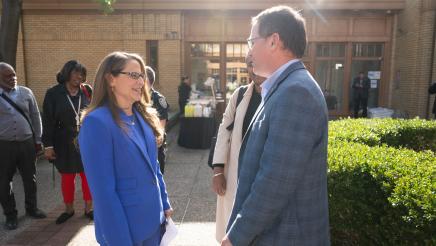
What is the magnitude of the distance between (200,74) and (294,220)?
14.3m

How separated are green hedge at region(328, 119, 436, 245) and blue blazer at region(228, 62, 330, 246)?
41.0 inches

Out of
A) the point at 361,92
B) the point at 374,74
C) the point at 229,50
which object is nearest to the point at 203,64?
the point at 229,50

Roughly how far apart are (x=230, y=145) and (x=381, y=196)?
4.11 feet

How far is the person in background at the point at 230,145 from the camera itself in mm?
2807

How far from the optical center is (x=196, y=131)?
8.85 m

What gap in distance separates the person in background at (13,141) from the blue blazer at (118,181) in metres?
2.86

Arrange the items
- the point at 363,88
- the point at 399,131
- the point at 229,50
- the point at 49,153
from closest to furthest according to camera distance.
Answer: the point at 49,153
the point at 399,131
the point at 363,88
the point at 229,50

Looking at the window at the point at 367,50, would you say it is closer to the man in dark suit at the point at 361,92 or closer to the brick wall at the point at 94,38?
the man in dark suit at the point at 361,92

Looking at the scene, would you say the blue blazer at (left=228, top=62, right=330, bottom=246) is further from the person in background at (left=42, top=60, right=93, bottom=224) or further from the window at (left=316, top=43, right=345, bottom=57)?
the window at (left=316, top=43, right=345, bottom=57)

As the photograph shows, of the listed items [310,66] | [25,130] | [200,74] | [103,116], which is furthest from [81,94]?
[310,66]

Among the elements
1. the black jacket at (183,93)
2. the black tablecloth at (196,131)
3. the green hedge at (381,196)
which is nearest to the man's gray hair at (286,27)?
the green hedge at (381,196)

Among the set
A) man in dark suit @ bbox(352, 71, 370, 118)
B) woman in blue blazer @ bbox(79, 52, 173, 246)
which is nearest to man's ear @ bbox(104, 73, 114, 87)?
woman in blue blazer @ bbox(79, 52, 173, 246)

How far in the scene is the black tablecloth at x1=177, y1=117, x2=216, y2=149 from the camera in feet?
28.6

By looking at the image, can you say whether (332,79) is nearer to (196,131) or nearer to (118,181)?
(196,131)
